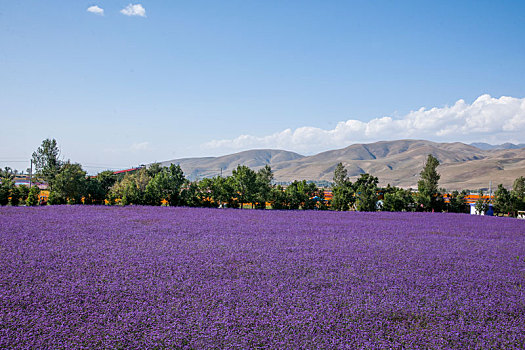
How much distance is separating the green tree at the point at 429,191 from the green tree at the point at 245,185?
49.0 feet

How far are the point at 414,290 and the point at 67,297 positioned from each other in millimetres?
7593

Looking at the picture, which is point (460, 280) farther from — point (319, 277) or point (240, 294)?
point (240, 294)

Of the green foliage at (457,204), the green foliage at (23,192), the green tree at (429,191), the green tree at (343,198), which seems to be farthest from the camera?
the green foliage at (457,204)

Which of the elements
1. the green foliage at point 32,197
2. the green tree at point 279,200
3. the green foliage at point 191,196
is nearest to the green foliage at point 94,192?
the green foliage at point 32,197

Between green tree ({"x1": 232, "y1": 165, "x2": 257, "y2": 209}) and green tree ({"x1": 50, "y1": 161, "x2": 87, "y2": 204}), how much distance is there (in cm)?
1266

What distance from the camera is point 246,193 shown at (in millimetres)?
30344

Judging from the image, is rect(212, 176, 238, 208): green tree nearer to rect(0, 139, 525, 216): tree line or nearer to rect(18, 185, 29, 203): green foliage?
rect(0, 139, 525, 216): tree line

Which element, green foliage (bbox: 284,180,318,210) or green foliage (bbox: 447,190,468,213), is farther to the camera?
green foliage (bbox: 447,190,468,213)

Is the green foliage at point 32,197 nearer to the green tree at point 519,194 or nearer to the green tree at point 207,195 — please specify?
the green tree at point 207,195

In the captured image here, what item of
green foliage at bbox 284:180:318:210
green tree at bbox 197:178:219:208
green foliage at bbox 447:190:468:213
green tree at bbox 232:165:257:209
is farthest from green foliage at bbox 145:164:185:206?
green foliage at bbox 447:190:468:213

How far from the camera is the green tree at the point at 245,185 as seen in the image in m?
30.2

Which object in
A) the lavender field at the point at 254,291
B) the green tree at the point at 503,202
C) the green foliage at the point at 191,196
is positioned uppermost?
the green foliage at the point at 191,196

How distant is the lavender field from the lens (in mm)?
5691

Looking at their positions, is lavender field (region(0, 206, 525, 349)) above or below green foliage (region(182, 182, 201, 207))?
below
